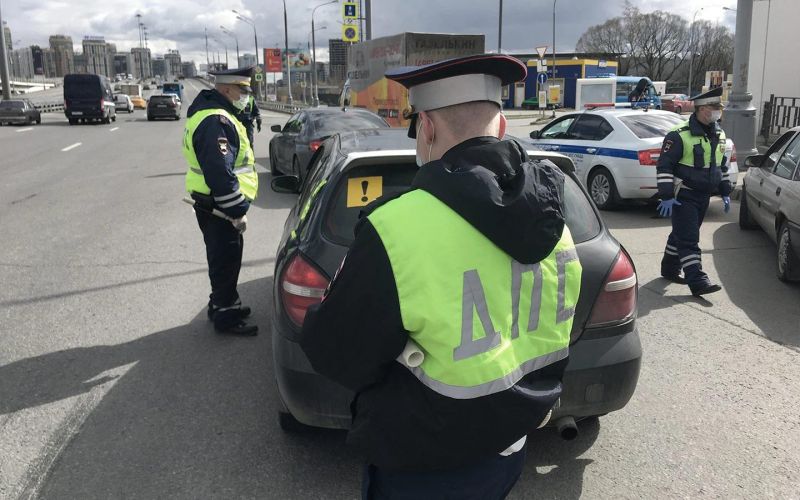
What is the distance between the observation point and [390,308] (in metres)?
1.43

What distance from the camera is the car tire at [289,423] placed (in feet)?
11.3

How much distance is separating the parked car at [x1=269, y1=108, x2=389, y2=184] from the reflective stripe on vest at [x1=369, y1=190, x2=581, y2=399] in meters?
9.99

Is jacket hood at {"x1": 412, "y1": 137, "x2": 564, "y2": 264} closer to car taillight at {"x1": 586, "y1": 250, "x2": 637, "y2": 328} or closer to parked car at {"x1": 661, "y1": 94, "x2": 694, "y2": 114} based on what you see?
car taillight at {"x1": 586, "y1": 250, "x2": 637, "y2": 328}

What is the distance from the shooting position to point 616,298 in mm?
3176

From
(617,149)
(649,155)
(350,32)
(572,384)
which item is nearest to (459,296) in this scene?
(572,384)

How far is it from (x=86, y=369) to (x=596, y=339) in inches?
130

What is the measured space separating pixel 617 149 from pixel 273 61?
64605 mm

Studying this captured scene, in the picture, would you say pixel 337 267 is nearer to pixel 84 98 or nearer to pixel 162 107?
pixel 84 98

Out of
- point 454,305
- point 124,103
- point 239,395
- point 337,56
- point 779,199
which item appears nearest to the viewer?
point 454,305

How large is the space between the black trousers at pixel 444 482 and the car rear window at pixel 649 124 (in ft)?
29.5

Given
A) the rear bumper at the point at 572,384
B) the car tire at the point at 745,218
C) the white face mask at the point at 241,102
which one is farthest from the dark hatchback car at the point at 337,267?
the car tire at the point at 745,218

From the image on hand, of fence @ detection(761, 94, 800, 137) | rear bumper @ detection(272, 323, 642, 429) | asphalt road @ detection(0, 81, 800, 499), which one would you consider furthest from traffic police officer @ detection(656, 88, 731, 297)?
fence @ detection(761, 94, 800, 137)

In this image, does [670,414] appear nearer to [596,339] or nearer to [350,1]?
[596,339]

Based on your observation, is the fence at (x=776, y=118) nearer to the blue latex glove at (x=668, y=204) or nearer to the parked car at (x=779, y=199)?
the parked car at (x=779, y=199)
